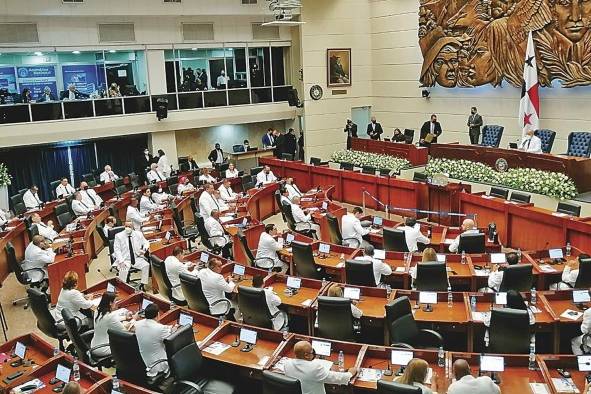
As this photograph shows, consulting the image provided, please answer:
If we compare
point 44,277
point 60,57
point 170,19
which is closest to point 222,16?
point 170,19

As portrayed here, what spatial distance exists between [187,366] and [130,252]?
16.5 ft

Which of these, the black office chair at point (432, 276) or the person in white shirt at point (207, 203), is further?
the person in white shirt at point (207, 203)

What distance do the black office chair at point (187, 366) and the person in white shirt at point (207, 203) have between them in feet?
25.1

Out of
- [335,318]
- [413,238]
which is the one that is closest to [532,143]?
[413,238]

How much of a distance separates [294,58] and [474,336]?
1872 cm

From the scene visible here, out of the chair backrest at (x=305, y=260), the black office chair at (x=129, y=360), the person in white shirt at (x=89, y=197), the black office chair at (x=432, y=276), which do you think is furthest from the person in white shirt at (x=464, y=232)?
the person in white shirt at (x=89, y=197)

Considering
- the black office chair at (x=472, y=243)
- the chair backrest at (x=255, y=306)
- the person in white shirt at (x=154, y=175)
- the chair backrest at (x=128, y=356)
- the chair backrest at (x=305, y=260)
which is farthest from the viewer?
the person in white shirt at (x=154, y=175)

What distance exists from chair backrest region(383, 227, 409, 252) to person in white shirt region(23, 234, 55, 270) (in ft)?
20.0

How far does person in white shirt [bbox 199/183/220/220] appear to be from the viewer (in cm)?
1415

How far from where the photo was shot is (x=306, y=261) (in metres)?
9.73

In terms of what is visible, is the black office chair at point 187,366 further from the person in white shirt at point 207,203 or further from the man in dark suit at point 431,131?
the man in dark suit at point 431,131

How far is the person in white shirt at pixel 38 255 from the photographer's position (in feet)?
34.6

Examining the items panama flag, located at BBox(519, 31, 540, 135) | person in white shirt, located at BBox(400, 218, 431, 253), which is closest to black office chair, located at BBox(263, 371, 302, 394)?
person in white shirt, located at BBox(400, 218, 431, 253)

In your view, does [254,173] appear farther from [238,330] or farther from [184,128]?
[238,330]
